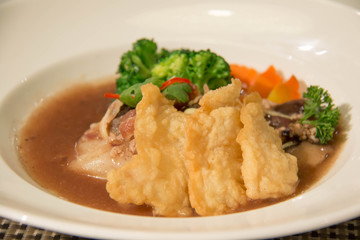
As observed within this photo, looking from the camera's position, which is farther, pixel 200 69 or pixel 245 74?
pixel 245 74

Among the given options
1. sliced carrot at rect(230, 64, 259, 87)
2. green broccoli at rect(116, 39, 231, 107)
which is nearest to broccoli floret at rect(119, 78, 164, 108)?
Answer: green broccoli at rect(116, 39, 231, 107)

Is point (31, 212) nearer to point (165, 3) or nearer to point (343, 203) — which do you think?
point (343, 203)

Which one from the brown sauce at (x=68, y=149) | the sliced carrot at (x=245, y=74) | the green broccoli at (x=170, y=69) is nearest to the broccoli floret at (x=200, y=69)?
the green broccoli at (x=170, y=69)

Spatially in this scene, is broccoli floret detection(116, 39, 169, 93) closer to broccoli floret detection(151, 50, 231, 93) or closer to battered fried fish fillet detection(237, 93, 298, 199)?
broccoli floret detection(151, 50, 231, 93)

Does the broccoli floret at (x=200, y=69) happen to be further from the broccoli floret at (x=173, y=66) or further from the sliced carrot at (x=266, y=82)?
the sliced carrot at (x=266, y=82)

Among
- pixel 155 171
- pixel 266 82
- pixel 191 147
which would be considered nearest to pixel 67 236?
pixel 155 171

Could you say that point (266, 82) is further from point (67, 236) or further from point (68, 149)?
point (67, 236)

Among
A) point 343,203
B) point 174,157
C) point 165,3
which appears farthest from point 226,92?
point 165,3
